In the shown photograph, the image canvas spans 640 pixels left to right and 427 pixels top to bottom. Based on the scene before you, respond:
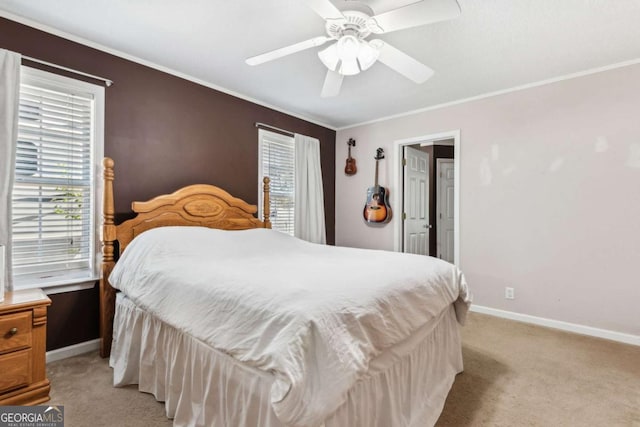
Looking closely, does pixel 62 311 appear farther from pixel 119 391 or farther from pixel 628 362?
pixel 628 362

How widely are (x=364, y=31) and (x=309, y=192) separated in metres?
2.53

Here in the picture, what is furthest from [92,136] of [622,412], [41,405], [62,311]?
[622,412]

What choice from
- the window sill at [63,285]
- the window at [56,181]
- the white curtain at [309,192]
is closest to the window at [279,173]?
the white curtain at [309,192]

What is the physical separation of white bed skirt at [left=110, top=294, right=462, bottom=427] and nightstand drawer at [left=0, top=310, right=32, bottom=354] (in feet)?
1.62

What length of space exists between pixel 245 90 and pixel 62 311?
2.54 metres

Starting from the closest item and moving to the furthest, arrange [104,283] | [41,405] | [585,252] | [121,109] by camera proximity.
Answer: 1. [41,405]
2. [104,283]
3. [121,109]
4. [585,252]

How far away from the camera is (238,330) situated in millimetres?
1281

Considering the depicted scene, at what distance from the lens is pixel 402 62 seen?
6.24 feet

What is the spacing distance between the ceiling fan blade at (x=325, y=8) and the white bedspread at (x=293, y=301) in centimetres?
132

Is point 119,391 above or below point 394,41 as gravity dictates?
below

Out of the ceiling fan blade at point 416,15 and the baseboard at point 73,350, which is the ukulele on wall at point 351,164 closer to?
the ceiling fan blade at point 416,15

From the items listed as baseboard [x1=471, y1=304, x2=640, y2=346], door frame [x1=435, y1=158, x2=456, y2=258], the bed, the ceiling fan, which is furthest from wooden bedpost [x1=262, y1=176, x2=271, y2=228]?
door frame [x1=435, y1=158, x2=456, y2=258]

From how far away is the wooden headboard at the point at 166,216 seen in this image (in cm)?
233

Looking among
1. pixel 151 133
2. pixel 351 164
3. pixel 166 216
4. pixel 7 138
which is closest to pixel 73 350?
pixel 166 216
